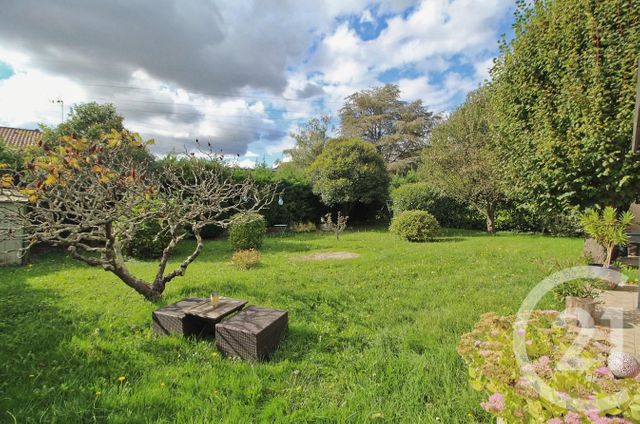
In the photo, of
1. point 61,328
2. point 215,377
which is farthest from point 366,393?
point 61,328

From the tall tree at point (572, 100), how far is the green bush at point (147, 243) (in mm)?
9577

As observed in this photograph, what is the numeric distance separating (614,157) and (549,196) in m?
1.63

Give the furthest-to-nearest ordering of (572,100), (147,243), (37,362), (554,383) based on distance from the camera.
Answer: (147,243) < (572,100) < (37,362) < (554,383)

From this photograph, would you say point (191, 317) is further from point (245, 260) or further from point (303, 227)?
point (303, 227)

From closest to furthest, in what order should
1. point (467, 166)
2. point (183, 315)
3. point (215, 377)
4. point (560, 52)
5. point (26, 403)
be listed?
point (26, 403) → point (215, 377) → point (183, 315) → point (560, 52) → point (467, 166)

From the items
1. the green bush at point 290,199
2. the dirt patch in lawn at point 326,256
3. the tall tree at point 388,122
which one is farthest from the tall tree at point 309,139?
the dirt patch in lawn at point 326,256

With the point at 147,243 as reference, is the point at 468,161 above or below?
above

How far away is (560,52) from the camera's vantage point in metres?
6.85

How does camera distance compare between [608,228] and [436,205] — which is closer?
[608,228]

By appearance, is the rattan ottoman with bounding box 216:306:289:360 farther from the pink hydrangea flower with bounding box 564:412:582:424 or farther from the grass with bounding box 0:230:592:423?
the pink hydrangea flower with bounding box 564:412:582:424

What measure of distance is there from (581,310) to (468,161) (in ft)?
37.5

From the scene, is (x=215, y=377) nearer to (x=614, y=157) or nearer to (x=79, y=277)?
(x=79, y=277)

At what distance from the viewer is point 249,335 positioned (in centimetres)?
296

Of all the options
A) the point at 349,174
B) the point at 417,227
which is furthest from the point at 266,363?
the point at 349,174
